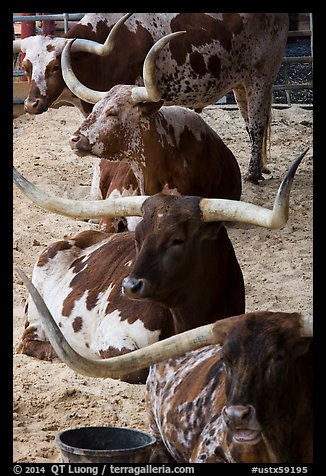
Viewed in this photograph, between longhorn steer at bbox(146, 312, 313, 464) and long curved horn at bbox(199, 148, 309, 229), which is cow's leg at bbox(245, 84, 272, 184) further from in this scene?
longhorn steer at bbox(146, 312, 313, 464)

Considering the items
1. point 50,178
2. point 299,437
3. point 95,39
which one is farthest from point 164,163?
point 299,437

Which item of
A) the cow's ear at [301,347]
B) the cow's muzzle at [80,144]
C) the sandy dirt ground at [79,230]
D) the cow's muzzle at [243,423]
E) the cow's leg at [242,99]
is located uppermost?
the cow's ear at [301,347]

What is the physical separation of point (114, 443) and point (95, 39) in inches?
203

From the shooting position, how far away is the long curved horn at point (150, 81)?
7.04 metres

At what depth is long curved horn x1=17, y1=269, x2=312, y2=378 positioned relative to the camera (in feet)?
12.9

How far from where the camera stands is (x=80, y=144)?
7176 millimetres

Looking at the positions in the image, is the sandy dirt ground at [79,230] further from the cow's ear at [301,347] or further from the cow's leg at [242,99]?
the cow's ear at [301,347]

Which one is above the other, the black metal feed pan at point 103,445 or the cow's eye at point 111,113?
the cow's eye at point 111,113

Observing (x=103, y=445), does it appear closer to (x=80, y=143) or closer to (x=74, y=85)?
(x=80, y=143)

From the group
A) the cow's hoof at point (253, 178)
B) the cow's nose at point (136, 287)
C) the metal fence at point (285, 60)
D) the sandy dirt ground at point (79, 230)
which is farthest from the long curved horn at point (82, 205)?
the metal fence at point (285, 60)

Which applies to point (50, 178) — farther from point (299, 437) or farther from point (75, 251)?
point (299, 437)

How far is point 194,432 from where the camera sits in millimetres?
4402

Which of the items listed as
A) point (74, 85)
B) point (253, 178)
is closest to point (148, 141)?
point (74, 85)

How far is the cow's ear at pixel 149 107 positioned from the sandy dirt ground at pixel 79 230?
23.8 inches
